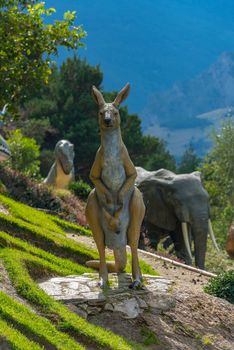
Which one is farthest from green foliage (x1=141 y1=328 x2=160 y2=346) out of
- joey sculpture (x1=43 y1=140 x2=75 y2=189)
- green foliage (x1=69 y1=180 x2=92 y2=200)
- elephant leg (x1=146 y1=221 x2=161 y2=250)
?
green foliage (x1=69 y1=180 x2=92 y2=200)

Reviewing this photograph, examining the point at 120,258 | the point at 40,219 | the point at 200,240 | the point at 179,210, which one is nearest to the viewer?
the point at 120,258

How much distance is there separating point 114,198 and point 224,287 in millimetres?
3898

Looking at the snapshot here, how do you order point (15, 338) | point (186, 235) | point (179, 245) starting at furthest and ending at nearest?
1. point (179, 245)
2. point (186, 235)
3. point (15, 338)

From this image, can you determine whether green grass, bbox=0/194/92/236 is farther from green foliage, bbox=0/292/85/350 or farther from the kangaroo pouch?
green foliage, bbox=0/292/85/350

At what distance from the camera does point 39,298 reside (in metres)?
10.6

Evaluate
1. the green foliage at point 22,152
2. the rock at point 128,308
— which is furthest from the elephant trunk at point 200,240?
the green foliage at point 22,152

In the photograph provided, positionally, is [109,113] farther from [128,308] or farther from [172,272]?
[172,272]

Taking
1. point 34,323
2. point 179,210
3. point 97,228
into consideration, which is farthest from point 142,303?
point 179,210

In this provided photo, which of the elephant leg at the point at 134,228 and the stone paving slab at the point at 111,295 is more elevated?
the elephant leg at the point at 134,228

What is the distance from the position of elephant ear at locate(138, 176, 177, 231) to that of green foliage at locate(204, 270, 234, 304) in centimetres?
903

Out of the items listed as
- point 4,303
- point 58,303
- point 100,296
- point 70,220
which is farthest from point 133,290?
point 70,220

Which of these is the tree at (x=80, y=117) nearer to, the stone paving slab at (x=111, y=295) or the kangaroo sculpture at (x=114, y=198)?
the stone paving slab at (x=111, y=295)

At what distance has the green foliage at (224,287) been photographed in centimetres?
1413

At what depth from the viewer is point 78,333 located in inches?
393
